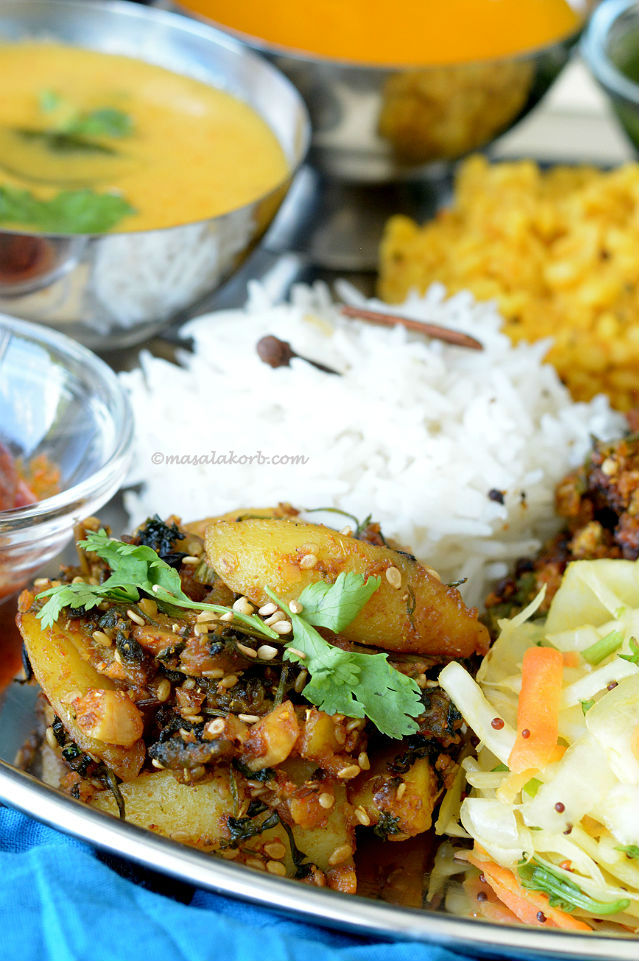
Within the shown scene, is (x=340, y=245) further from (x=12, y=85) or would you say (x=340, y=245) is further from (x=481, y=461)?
(x=481, y=461)

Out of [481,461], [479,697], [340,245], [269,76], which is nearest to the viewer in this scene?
[479,697]

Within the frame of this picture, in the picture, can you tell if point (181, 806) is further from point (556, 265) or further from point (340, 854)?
point (556, 265)

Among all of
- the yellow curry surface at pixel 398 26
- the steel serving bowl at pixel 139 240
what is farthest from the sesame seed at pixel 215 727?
the yellow curry surface at pixel 398 26

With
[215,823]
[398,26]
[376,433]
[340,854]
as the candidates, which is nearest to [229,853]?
[215,823]

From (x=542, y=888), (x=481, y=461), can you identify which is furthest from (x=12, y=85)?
(x=542, y=888)

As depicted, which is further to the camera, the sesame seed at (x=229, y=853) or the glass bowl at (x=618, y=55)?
the glass bowl at (x=618, y=55)

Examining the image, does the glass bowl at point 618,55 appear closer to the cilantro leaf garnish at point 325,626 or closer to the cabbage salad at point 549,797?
the cabbage salad at point 549,797

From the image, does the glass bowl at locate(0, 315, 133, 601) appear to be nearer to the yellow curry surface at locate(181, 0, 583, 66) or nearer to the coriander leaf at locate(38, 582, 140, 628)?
the coriander leaf at locate(38, 582, 140, 628)
